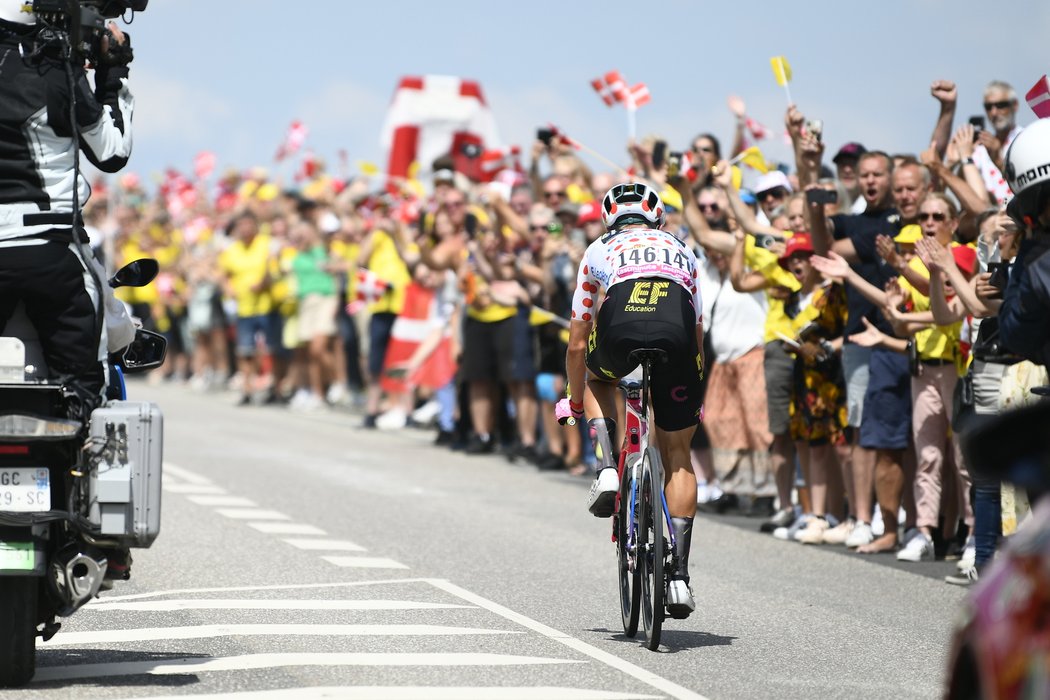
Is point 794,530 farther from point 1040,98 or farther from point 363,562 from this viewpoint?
A: point 1040,98

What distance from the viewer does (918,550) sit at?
41.5ft

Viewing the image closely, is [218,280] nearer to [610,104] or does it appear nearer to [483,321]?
[483,321]

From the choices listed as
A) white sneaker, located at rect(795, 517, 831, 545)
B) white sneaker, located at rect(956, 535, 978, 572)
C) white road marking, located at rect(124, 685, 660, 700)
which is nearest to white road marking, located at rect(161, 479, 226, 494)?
white sneaker, located at rect(795, 517, 831, 545)

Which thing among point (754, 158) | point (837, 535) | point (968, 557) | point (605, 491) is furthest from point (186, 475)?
point (605, 491)

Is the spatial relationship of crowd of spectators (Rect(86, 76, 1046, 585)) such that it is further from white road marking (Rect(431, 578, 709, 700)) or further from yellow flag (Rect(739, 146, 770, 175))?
white road marking (Rect(431, 578, 709, 700))

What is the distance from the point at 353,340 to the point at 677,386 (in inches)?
694

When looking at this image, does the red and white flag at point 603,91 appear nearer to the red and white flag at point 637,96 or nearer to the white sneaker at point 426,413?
the red and white flag at point 637,96

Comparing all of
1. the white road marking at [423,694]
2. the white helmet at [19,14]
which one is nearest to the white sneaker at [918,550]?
the white road marking at [423,694]

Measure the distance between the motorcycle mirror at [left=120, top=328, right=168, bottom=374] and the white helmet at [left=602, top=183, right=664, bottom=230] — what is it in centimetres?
217

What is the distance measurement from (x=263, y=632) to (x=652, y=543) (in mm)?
1782

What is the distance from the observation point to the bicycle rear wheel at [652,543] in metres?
8.59

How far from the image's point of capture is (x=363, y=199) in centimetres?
2617

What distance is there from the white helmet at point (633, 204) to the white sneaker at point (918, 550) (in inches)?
162

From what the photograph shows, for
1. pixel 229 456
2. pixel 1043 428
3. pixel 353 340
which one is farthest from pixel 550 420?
pixel 1043 428
